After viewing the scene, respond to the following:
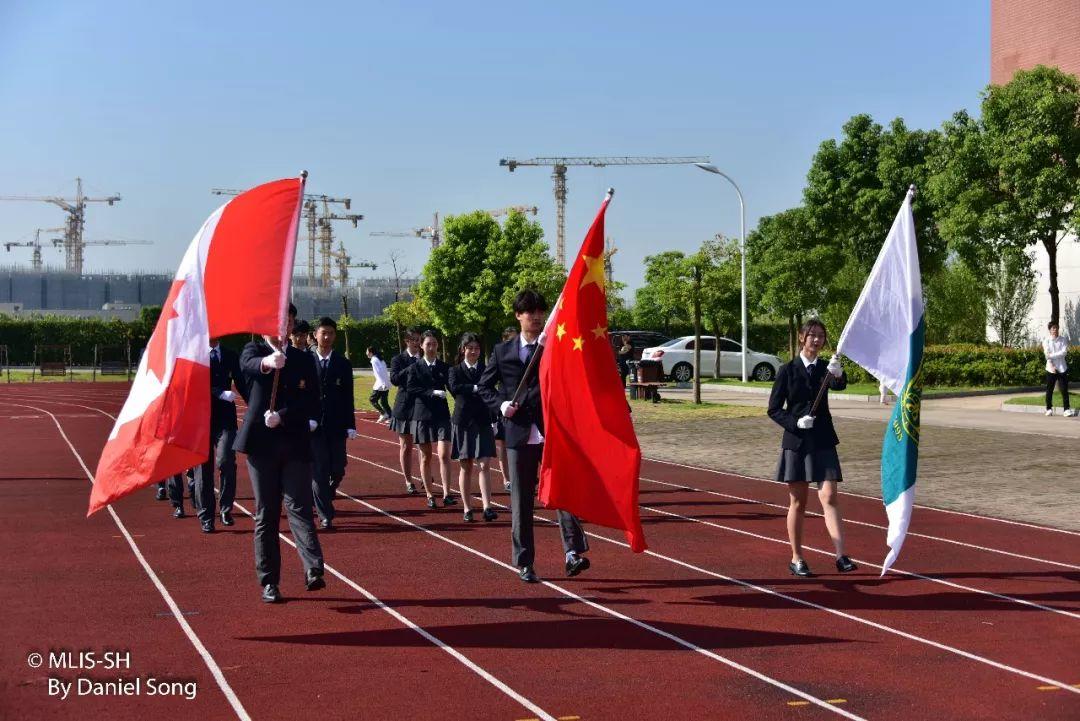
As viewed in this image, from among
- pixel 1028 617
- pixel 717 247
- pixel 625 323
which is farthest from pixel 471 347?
pixel 625 323

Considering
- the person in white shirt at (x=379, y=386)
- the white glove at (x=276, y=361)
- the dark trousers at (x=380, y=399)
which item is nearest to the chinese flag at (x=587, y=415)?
the white glove at (x=276, y=361)

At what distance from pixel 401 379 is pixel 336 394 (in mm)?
1478

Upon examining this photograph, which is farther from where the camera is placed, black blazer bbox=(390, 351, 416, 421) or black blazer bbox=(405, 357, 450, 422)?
black blazer bbox=(390, 351, 416, 421)

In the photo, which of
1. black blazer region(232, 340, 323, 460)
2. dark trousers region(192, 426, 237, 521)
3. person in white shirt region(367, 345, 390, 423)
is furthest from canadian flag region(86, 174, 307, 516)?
person in white shirt region(367, 345, 390, 423)

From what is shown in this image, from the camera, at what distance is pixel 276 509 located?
808 cm

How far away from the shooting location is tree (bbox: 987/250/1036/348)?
123ft

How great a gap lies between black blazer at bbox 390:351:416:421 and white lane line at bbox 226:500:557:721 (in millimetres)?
3885

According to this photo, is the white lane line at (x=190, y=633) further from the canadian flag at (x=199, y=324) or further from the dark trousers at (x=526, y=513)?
the dark trousers at (x=526, y=513)

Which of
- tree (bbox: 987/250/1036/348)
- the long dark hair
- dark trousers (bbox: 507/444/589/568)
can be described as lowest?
dark trousers (bbox: 507/444/589/568)

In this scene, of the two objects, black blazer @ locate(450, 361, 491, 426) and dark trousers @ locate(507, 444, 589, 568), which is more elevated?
black blazer @ locate(450, 361, 491, 426)

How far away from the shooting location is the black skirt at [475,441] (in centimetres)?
1185

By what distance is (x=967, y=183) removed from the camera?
33094 mm

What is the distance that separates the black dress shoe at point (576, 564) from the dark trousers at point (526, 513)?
0.05 m

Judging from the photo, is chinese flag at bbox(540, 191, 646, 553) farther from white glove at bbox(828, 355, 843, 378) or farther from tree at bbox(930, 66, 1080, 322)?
tree at bbox(930, 66, 1080, 322)
